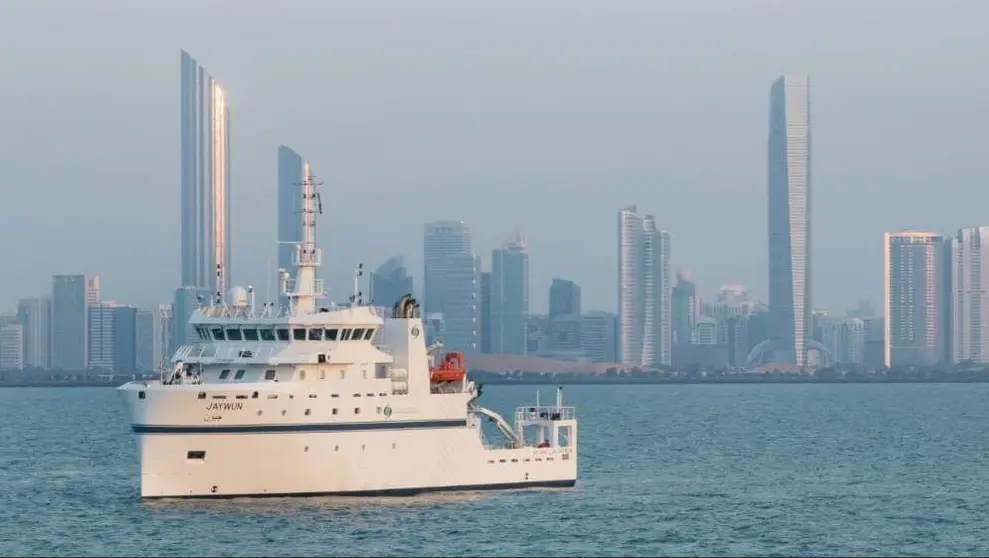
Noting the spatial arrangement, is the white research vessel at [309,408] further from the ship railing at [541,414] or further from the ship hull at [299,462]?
the ship railing at [541,414]

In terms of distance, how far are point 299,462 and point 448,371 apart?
6094mm

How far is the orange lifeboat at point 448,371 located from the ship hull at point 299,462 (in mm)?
1763

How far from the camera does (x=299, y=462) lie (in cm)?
4834

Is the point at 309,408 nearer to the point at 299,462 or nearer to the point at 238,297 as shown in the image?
the point at 299,462

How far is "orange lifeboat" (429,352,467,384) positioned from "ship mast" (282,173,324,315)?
12.7 feet

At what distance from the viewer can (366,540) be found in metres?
43.3

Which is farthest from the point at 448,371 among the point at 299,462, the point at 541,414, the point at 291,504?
the point at 291,504

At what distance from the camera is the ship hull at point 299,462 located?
47.9 metres

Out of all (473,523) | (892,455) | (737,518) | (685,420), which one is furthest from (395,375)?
(685,420)

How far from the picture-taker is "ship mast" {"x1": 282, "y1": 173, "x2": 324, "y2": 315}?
2018 inches

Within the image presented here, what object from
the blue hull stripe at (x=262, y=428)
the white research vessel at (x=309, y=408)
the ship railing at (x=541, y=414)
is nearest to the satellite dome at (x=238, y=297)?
the white research vessel at (x=309, y=408)

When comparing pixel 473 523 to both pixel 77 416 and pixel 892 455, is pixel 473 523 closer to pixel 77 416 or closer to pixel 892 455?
pixel 892 455

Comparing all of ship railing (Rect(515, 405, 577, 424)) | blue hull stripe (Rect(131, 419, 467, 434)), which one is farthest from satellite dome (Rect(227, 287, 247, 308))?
ship railing (Rect(515, 405, 577, 424))

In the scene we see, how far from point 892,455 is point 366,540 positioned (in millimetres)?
36717
